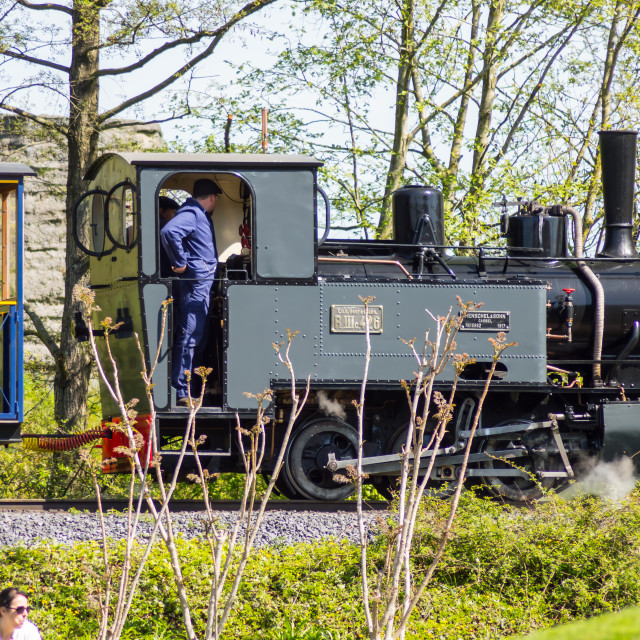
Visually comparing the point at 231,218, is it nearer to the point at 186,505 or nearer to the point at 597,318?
the point at 186,505

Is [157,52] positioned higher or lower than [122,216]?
higher

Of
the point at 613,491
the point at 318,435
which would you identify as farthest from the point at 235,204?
the point at 613,491

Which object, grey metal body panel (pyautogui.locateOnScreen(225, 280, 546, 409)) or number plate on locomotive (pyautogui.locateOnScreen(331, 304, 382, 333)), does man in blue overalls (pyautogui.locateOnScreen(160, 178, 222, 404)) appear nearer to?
grey metal body panel (pyautogui.locateOnScreen(225, 280, 546, 409))

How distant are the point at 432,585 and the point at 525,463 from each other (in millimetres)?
2320

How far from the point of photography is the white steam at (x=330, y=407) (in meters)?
7.64

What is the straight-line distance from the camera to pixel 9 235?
7.05 meters

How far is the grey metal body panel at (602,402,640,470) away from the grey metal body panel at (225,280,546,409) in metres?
0.71

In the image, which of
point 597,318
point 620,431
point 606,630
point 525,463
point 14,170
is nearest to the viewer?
point 606,630

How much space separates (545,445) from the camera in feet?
26.5

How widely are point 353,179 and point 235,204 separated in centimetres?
775

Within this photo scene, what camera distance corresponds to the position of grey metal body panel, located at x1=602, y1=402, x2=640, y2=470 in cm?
792

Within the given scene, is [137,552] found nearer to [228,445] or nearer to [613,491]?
[228,445]

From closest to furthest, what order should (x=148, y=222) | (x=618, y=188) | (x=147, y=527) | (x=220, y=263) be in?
1. (x=147, y=527)
2. (x=148, y=222)
3. (x=220, y=263)
4. (x=618, y=188)

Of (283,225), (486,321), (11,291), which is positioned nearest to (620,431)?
(486,321)
